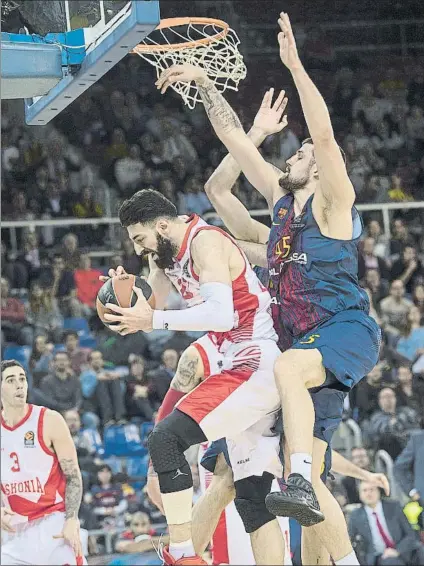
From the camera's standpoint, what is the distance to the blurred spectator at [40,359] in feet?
38.7

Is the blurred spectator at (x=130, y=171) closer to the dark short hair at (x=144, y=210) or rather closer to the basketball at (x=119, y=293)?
the dark short hair at (x=144, y=210)

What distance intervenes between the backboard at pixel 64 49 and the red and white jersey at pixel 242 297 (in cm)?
96

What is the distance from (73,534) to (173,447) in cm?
197

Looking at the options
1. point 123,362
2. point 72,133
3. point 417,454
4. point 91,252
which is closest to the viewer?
point 417,454

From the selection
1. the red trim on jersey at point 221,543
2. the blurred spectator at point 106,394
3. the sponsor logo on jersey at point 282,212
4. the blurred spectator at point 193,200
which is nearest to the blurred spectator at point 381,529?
the red trim on jersey at point 221,543

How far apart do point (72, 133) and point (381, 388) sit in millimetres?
6398

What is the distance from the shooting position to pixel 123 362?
12.6 m

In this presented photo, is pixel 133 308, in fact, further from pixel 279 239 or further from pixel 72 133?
pixel 72 133

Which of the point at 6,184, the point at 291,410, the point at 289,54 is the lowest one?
the point at 291,410

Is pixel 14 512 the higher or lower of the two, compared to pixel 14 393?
lower

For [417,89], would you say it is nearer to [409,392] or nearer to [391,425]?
[409,392]

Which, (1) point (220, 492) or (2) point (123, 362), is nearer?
(1) point (220, 492)

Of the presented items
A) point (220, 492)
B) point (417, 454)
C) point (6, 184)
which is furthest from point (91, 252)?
point (220, 492)

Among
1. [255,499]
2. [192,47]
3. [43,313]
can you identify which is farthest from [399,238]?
[255,499]
